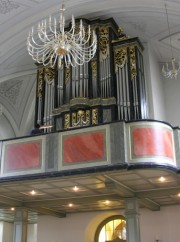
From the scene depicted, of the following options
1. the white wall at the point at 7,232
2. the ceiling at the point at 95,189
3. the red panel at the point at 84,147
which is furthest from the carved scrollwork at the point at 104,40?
the white wall at the point at 7,232

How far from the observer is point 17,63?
44.2 feet

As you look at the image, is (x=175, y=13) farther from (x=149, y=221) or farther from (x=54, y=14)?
(x=149, y=221)

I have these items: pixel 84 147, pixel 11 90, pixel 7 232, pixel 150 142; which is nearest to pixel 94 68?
pixel 84 147

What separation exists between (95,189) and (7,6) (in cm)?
618

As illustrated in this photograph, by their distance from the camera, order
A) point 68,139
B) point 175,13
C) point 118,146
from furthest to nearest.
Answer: point 175,13 → point 68,139 → point 118,146

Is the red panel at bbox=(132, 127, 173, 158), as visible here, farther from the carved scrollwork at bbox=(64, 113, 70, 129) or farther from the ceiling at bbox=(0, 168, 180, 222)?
the carved scrollwork at bbox=(64, 113, 70, 129)

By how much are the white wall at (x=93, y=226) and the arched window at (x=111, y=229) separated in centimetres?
25

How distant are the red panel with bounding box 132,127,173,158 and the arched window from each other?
21.1 ft

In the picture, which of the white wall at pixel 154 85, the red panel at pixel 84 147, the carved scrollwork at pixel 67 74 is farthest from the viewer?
the carved scrollwork at pixel 67 74

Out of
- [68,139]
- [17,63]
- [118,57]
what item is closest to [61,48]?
[68,139]

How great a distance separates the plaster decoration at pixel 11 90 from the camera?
14.8 m

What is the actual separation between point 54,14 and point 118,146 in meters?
5.52

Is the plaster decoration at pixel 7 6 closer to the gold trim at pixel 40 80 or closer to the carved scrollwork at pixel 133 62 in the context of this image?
the gold trim at pixel 40 80

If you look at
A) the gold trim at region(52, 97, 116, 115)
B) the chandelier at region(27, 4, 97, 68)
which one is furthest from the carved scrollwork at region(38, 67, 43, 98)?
the gold trim at region(52, 97, 116, 115)
